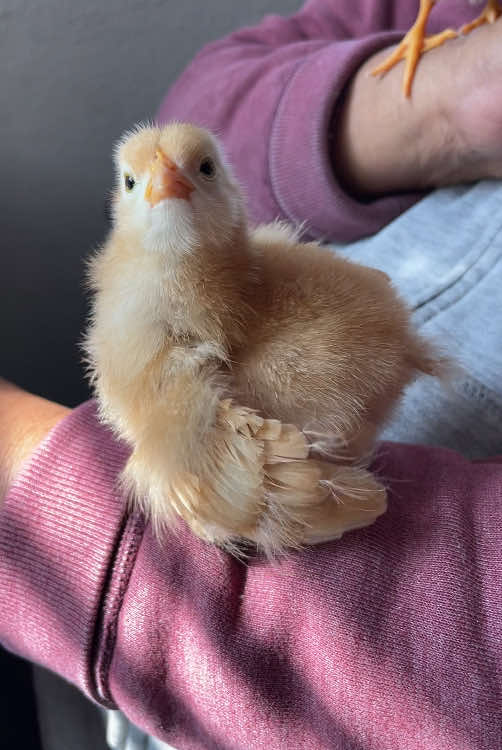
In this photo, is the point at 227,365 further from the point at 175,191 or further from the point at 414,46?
the point at 414,46

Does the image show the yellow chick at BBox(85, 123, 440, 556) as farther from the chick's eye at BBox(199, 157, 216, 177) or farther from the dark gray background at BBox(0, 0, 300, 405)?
the dark gray background at BBox(0, 0, 300, 405)

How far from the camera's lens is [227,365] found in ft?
1.32

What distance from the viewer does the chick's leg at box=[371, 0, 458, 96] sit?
80 centimetres

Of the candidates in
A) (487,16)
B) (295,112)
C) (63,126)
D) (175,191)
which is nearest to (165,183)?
(175,191)

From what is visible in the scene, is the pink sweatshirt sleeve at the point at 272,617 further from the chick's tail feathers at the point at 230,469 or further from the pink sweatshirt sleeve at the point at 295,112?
the pink sweatshirt sleeve at the point at 295,112

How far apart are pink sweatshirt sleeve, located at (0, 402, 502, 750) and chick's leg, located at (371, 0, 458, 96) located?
0.59m

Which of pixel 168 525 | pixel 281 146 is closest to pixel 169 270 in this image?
pixel 168 525

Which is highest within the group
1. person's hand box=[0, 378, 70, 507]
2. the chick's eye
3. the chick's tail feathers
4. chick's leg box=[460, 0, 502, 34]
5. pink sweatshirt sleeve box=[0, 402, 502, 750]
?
the chick's eye

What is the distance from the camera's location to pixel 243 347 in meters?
0.41

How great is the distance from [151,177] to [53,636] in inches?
13.9

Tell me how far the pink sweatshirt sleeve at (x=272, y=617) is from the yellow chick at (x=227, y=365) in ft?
0.12

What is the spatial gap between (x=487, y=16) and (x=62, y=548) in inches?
34.7

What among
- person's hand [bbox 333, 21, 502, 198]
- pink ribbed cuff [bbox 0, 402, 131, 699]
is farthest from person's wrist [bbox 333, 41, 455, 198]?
pink ribbed cuff [bbox 0, 402, 131, 699]

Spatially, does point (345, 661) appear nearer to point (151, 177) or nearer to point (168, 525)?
point (168, 525)
